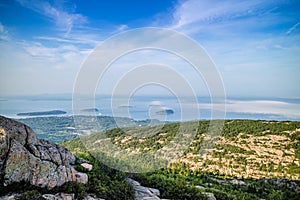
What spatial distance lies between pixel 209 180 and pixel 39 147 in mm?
38737

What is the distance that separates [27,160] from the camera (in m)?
11.8

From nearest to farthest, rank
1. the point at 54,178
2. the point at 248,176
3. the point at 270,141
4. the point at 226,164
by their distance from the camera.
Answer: the point at 54,178, the point at 248,176, the point at 226,164, the point at 270,141

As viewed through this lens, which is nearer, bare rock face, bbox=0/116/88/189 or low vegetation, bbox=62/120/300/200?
bare rock face, bbox=0/116/88/189

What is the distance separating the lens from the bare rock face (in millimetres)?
11234

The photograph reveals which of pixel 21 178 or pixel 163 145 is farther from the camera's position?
pixel 163 145

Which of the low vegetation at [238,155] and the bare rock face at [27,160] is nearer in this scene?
the bare rock face at [27,160]

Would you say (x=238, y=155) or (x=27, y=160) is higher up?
(x=27, y=160)

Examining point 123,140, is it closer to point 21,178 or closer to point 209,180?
point 209,180

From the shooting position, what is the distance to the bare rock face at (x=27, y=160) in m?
11.2

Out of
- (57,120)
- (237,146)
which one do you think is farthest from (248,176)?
(57,120)

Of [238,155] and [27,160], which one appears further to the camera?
[238,155]

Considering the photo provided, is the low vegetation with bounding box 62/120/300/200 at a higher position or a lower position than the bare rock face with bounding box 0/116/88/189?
lower

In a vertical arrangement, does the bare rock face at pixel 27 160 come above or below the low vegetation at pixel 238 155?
above

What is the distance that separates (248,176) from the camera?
2036 inches
